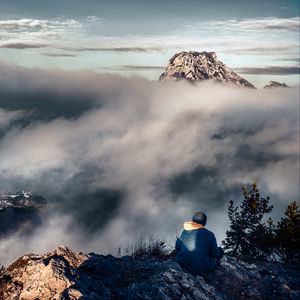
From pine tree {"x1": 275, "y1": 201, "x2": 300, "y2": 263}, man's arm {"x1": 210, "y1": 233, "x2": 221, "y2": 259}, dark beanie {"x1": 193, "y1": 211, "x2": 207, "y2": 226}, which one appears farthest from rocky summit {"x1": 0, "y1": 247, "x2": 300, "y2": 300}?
pine tree {"x1": 275, "y1": 201, "x2": 300, "y2": 263}

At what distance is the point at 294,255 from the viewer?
52.1 feet

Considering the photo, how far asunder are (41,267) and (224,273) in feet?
18.3

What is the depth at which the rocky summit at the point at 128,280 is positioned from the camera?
28.7 ft

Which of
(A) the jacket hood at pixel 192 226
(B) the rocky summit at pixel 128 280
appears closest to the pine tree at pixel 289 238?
(B) the rocky summit at pixel 128 280

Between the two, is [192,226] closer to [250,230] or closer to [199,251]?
[199,251]

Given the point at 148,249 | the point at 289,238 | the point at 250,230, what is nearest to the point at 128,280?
the point at 148,249

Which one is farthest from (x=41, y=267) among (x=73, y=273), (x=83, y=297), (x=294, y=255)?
(x=294, y=255)

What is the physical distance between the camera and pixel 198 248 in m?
10.3

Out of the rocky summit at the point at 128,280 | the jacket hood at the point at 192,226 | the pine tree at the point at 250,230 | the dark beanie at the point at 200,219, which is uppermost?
the dark beanie at the point at 200,219

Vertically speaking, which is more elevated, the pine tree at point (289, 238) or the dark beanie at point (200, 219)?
the dark beanie at point (200, 219)

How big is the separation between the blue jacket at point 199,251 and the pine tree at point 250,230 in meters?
6.20

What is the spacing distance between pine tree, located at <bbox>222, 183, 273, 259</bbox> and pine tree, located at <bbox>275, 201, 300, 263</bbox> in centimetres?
59

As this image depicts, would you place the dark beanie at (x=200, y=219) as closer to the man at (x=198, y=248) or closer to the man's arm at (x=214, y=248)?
the man at (x=198, y=248)

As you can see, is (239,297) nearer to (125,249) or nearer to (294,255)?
(125,249)
